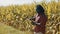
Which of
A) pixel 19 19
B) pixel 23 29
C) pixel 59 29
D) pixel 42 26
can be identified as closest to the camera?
pixel 42 26

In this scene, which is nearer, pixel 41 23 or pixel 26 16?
pixel 41 23

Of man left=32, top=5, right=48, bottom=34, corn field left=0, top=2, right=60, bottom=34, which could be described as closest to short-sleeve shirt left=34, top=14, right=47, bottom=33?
man left=32, top=5, right=48, bottom=34

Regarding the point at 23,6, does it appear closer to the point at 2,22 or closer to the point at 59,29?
the point at 2,22

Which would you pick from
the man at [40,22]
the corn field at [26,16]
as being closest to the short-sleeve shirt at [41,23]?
the man at [40,22]

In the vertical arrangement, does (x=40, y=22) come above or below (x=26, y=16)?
above

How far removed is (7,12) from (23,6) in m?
2.27

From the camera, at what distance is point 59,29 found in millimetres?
10734

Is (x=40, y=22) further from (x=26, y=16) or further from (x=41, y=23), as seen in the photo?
(x=26, y=16)

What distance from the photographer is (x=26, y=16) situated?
14.0 meters

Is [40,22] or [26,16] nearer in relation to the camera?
[40,22]

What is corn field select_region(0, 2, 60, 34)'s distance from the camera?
11.2 meters

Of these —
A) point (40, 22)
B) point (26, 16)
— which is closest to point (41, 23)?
point (40, 22)

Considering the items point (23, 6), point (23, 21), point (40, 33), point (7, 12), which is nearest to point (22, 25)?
point (23, 21)

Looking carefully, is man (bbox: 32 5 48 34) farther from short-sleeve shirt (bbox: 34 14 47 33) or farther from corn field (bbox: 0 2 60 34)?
corn field (bbox: 0 2 60 34)
